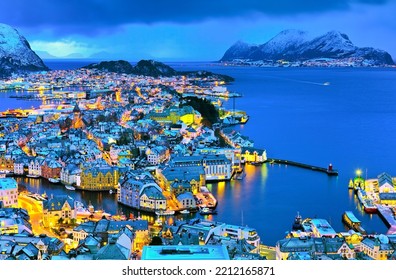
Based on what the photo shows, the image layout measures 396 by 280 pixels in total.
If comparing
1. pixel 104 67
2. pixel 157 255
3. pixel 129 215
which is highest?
pixel 104 67

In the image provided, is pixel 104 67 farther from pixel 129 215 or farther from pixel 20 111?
pixel 20 111

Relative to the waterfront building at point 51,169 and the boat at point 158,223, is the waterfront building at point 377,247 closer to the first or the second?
the boat at point 158,223

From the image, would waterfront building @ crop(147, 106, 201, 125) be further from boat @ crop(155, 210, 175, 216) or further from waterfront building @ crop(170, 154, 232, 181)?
boat @ crop(155, 210, 175, 216)

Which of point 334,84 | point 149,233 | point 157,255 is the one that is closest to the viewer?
point 157,255

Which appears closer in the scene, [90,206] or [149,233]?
[149,233]

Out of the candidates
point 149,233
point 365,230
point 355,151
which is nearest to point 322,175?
point 355,151

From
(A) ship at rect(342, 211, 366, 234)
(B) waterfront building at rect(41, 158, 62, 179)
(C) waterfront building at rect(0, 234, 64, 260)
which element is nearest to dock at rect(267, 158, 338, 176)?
(A) ship at rect(342, 211, 366, 234)
